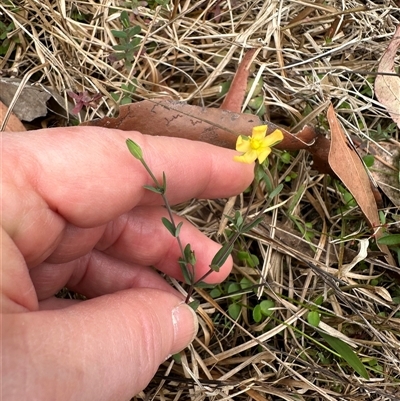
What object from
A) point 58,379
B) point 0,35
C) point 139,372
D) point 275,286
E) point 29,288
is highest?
point 0,35

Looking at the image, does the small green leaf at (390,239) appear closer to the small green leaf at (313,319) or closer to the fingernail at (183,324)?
the small green leaf at (313,319)

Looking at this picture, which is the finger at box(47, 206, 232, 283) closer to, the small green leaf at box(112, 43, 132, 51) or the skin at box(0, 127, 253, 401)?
the skin at box(0, 127, 253, 401)

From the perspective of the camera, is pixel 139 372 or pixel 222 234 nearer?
pixel 139 372

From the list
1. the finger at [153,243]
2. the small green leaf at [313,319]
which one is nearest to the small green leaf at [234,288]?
the finger at [153,243]

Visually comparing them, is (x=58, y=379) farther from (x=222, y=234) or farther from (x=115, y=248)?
(x=222, y=234)

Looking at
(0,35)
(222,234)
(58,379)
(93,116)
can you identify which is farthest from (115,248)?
(0,35)
